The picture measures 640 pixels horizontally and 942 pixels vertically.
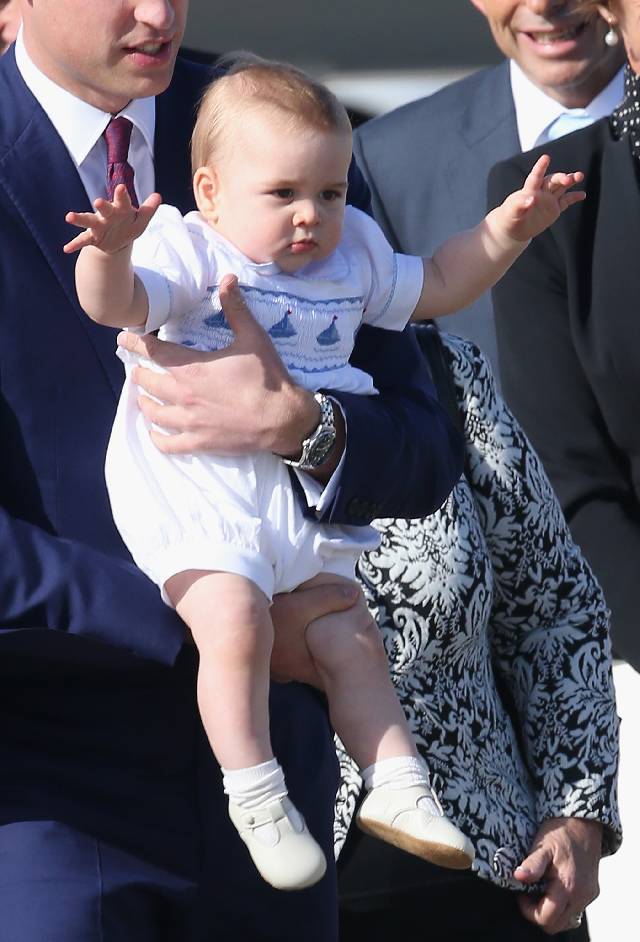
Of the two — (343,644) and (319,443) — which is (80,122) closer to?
(319,443)

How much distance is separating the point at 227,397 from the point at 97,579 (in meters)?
0.31

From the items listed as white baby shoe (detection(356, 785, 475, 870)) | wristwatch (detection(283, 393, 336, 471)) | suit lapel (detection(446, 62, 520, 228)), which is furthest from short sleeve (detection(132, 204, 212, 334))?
suit lapel (detection(446, 62, 520, 228))

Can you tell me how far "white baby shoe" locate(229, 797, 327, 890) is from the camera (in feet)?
8.09

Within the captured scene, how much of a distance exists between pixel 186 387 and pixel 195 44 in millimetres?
4878

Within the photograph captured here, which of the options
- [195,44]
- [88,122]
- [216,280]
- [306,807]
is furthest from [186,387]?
[195,44]

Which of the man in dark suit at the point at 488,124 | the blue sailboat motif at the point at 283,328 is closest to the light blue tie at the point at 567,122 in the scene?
the man in dark suit at the point at 488,124

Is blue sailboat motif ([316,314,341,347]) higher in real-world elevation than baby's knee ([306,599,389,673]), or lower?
higher

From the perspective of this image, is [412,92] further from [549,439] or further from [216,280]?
[216,280]

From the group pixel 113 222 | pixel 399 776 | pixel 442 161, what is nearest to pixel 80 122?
pixel 113 222

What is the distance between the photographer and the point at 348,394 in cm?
272

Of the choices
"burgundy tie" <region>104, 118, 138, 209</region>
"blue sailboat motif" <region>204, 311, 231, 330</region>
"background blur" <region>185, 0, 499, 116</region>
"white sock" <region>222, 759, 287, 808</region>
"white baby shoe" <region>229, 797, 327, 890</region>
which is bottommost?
"background blur" <region>185, 0, 499, 116</region>

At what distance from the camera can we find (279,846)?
2.47m

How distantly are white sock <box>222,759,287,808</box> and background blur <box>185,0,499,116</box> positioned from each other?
16.6 ft

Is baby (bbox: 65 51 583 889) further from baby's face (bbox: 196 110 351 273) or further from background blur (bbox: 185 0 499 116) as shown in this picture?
background blur (bbox: 185 0 499 116)
